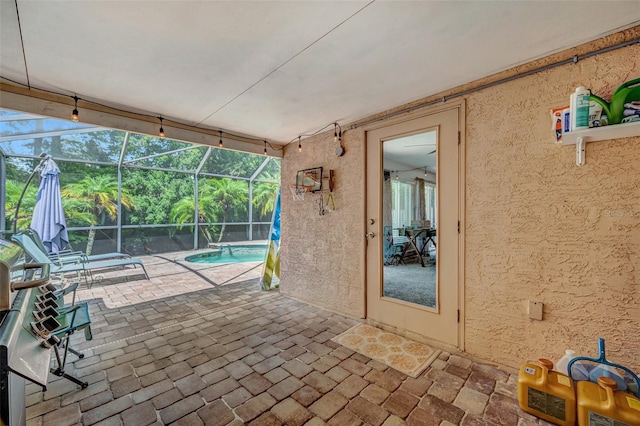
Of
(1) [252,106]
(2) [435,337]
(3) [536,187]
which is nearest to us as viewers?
(3) [536,187]

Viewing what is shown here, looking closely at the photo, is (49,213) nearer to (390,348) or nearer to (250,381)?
(250,381)

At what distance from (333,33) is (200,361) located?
2.72m

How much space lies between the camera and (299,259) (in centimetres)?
386

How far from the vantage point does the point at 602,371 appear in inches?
62.3

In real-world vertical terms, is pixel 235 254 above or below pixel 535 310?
below

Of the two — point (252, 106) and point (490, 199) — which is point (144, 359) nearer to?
point (252, 106)

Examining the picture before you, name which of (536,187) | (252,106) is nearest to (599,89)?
(536,187)

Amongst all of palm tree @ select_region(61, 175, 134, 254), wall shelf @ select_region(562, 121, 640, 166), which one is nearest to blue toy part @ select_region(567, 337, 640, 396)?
wall shelf @ select_region(562, 121, 640, 166)

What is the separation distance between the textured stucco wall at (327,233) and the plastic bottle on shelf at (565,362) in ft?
5.66

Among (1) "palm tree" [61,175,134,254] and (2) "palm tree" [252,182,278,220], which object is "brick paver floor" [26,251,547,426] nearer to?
(1) "palm tree" [61,175,134,254]

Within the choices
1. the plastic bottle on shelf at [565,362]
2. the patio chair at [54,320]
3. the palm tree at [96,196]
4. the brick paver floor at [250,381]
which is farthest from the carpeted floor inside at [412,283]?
the palm tree at [96,196]

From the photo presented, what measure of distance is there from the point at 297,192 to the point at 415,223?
1726 mm

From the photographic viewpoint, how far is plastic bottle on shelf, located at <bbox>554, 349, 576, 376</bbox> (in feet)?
5.61

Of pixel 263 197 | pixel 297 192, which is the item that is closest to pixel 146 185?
pixel 263 197
